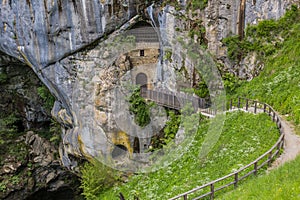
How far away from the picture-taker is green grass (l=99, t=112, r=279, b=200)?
10.5 m

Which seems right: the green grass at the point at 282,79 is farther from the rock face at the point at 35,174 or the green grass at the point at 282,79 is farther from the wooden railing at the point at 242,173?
the rock face at the point at 35,174

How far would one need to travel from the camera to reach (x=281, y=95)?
13859 millimetres

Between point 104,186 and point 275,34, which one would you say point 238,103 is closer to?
point 275,34

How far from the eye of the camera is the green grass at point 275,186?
22.3 feet

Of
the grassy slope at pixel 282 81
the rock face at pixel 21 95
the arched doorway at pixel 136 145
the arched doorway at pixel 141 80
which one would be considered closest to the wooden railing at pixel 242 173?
the grassy slope at pixel 282 81

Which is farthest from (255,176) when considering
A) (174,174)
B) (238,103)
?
(238,103)

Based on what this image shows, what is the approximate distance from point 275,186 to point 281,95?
7662 mm

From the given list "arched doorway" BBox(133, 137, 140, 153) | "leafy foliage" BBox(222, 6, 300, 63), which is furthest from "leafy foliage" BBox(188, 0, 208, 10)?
"arched doorway" BBox(133, 137, 140, 153)

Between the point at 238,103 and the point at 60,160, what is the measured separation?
14636 millimetres

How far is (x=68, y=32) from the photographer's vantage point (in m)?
18.2

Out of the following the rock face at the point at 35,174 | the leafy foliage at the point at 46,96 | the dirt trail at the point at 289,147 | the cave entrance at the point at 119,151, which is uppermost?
the leafy foliage at the point at 46,96

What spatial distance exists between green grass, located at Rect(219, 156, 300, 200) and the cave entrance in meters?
10.7

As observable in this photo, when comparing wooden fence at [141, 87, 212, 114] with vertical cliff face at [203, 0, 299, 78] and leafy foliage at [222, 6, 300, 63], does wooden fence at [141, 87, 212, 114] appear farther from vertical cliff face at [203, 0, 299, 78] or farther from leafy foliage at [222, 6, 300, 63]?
leafy foliage at [222, 6, 300, 63]

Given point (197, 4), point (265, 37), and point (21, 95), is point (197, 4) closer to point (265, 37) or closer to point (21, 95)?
point (265, 37)
